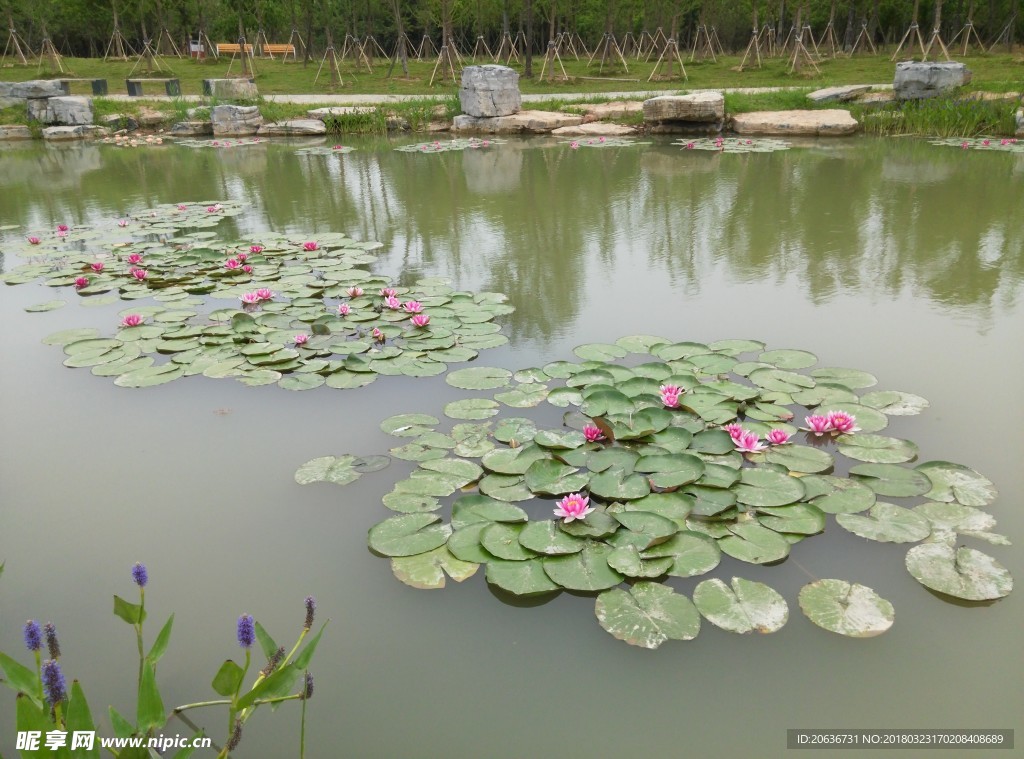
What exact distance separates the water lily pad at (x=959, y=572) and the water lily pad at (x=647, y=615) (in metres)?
0.52

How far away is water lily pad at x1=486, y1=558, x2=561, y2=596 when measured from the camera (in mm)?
1484

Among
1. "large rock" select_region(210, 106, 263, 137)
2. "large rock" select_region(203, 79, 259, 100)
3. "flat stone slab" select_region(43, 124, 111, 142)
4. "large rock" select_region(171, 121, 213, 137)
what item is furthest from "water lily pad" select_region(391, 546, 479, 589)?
"large rock" select_region(203, 79, 259, 100)

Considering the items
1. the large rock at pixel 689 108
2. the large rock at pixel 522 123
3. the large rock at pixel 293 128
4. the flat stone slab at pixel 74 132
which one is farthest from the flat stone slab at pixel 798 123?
the flat stone slab at pixel 74 132

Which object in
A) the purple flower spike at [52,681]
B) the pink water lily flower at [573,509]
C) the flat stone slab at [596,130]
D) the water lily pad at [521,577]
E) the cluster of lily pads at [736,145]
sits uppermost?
the flat stone slab at [596,130]

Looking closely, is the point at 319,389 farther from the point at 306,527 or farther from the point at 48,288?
the point at 48,288

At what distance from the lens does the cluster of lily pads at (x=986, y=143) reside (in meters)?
7.26

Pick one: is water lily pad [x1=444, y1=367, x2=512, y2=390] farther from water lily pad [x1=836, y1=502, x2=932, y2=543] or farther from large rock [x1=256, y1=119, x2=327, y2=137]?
large rock [x1=256, y1=119, x2=327, y2=137]

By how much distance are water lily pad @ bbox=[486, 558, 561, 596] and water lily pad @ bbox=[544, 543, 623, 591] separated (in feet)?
0.06

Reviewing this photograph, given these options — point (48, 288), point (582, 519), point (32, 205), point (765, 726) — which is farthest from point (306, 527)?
point (32, 205)

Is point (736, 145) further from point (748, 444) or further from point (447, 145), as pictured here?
point (748, 444)

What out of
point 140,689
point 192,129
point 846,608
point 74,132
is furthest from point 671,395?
point 74,132

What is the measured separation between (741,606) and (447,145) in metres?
8.78

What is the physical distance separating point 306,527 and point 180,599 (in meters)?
0.33

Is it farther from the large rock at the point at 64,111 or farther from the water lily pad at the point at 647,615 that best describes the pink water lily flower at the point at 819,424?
the large rock at the point at 64,111
